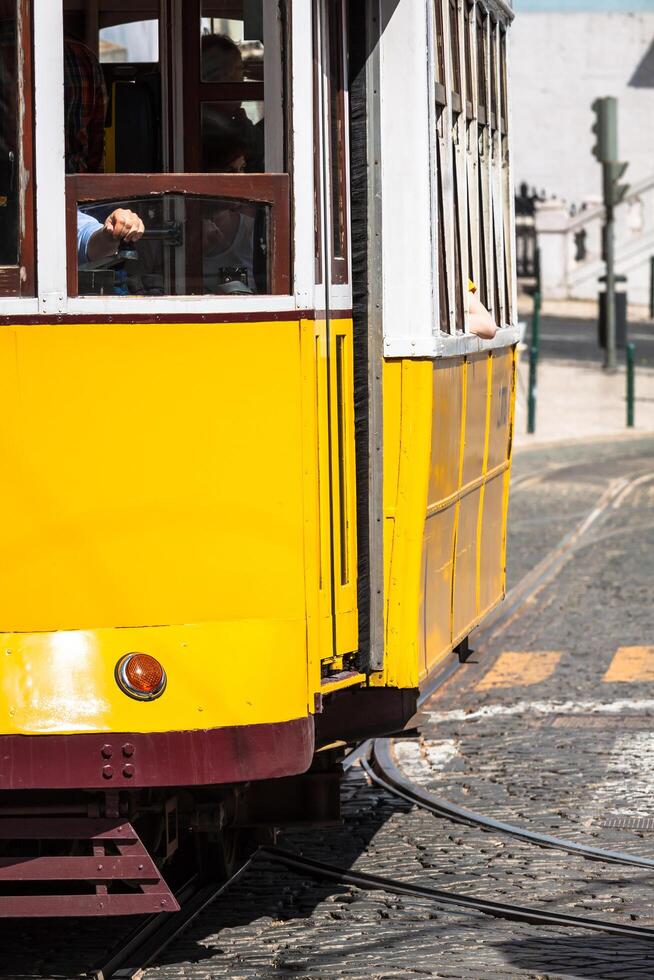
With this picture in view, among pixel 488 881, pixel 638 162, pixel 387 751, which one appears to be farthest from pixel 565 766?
pixel 638 162

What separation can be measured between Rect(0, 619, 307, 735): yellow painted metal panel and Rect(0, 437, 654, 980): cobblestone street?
871 mm

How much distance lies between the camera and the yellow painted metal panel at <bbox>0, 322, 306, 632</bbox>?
5.00 meters

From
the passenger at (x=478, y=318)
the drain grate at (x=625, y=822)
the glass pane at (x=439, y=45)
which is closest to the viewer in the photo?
the glass pane at (x=439, y=45)

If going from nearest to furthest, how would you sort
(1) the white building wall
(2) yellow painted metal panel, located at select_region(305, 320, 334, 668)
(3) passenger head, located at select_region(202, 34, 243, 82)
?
(2) yellow painted metal panel, located at select_region(305, 320, 334, 668) < (3) passenger head, located at select_region(202, 34, 243, 82) < (1) the white building wall

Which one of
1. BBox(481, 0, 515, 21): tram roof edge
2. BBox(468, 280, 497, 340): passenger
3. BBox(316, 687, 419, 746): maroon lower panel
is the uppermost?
BBox(481, 0, 515, 21): tram roof edge

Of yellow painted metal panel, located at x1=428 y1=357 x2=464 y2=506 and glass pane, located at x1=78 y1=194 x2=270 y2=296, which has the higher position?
glass pane, located at x1=78 y1=194 x2=270 y2=296

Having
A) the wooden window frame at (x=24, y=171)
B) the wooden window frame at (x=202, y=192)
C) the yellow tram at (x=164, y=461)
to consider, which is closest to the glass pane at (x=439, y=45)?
the yellow tram at (x=164, y=461)

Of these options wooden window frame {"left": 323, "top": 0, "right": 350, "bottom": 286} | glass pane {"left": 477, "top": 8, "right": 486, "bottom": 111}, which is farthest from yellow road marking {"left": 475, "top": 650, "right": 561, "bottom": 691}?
wooden window frame {"left": 323, "top": 0, "right": 350, "bottom": 286}

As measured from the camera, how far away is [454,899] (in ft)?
20.8

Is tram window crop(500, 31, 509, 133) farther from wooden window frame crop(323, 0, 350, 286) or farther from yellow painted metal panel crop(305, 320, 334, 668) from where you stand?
yellow painted metal panel crop(305, 320, 334, 668)

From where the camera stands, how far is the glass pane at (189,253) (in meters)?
5.10

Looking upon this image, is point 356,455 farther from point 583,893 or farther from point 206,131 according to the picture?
point 583,893

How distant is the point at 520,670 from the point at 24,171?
19.8ft

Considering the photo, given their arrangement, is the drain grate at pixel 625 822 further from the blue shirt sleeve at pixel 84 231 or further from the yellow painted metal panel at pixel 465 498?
the blue shirt sleeve at pixel 84 231
